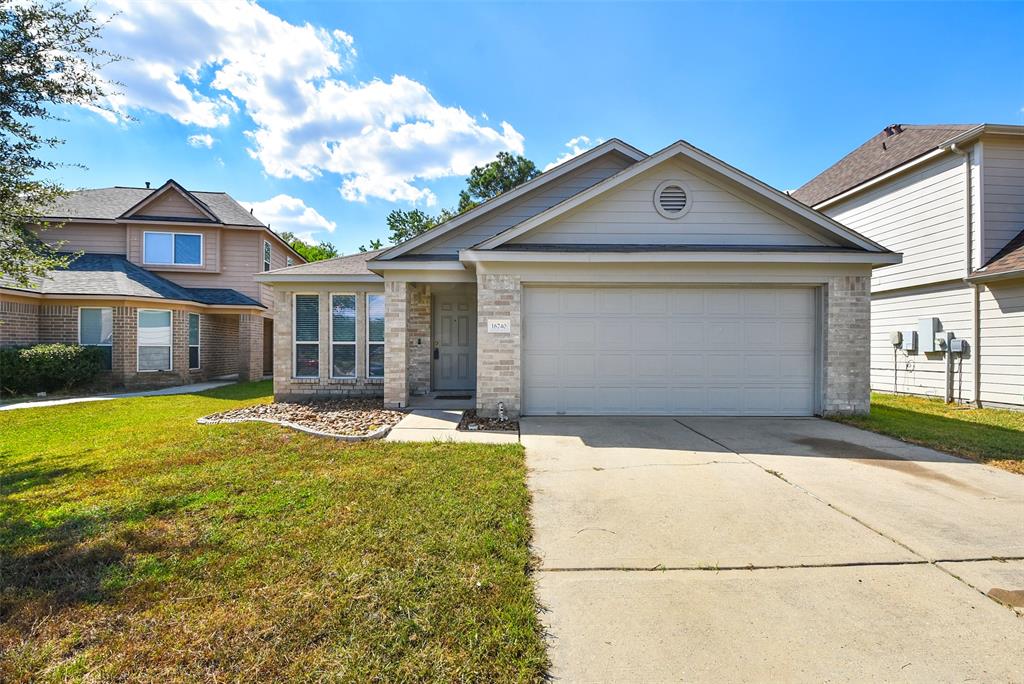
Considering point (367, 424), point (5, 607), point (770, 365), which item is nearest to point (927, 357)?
point (770, 365)

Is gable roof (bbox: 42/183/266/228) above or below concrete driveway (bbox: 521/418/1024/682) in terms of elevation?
above

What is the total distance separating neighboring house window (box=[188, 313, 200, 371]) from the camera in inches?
573

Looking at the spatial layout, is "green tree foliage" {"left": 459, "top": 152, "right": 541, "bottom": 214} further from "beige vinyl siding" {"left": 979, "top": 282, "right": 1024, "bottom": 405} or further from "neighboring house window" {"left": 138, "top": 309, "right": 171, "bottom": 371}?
"beige vinyl siding" {"left": 979, "top": 282, "right": 1024, "bottom": 405}

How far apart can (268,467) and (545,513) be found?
358cm

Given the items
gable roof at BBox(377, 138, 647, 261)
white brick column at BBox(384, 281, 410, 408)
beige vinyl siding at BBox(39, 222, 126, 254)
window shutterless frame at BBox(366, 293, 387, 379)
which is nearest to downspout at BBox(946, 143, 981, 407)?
gable roof at BBox(377, 138, 647, 261)

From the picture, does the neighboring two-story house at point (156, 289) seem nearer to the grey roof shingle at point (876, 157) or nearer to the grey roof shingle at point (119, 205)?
the grey roof shingle at point (119, 205)

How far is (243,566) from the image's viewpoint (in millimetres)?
2977

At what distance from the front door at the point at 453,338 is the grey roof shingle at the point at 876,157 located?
41.4 ft

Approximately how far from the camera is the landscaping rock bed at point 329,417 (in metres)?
6.98

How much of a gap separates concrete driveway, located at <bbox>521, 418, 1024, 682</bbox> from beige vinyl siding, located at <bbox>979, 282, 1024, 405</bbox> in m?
6.35

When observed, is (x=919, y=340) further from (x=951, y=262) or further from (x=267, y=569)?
(x=267, y=569)

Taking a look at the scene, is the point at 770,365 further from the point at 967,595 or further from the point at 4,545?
the point at 4,545

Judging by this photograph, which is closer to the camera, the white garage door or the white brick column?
the white garage door

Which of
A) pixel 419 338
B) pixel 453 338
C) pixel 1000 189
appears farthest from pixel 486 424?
pixel 1000 189
